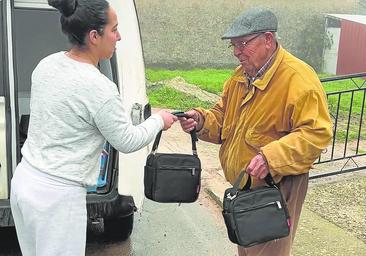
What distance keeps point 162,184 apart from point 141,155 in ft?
2.85

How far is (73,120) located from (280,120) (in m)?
0.98

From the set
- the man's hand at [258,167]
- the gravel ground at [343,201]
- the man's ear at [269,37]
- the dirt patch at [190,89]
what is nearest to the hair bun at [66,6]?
the man's ear at [269,37]

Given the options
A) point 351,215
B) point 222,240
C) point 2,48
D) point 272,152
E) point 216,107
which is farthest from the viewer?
point 351,215

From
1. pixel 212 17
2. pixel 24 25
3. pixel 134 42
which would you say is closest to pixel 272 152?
pixel 134 42

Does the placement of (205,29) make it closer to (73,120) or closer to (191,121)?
(191,121)

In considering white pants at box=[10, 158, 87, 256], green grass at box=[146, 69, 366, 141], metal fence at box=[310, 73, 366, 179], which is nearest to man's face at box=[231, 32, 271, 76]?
white pants at box=[10, 158, 87, 256]

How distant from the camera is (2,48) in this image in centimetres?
344

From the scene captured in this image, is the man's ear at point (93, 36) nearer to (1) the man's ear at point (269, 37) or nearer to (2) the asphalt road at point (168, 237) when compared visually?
(1) the man's ear at point (269, 37)

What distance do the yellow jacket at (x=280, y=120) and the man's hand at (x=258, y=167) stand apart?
3cm

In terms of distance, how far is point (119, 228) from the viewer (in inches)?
165

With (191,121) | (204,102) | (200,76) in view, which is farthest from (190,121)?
(200,76)

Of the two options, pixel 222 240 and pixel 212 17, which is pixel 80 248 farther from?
pixel 212 17

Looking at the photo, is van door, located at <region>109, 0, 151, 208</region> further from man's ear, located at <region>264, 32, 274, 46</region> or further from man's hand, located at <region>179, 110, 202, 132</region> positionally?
→ man's ear, located at <region>264, 32, 274, 46</region>

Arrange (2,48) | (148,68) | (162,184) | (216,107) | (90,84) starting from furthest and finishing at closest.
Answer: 1. (148,68)
2. (2,48)
3. (216,107)
4. (162,184)
5. (90,84)
